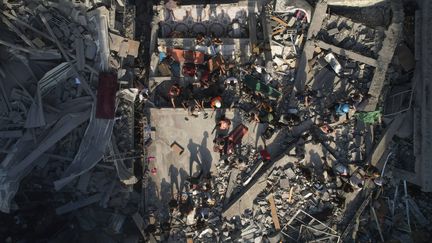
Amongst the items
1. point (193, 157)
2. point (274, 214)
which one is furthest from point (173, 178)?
point (274, 214)

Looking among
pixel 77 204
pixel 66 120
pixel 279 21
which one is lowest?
pixel 77 204

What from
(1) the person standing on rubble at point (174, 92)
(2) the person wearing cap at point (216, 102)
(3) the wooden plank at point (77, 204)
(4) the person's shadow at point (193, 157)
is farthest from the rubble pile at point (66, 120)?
(2) the person wearing cap at point (216, 102)

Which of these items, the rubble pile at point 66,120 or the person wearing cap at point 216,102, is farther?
the person wearing cap at point 216,102

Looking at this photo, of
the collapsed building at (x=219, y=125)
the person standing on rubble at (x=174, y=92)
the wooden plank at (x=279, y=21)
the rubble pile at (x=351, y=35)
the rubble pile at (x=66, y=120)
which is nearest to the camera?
the rubble pile at (x=66, y=120)

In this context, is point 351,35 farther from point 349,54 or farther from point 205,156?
point 205,156

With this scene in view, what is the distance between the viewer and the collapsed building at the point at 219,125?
51.2 feet

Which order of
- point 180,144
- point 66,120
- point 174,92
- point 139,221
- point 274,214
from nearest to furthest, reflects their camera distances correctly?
point 66,120
point 274,214
point 139,221
point 174,92
point 180,144

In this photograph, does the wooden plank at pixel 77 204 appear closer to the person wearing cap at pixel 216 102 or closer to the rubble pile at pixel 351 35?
the person wearing cap at pixel 216 102

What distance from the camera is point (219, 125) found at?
16.0m

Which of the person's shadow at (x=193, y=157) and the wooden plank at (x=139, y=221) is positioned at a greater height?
the person's shadow at (x=193, y=157)

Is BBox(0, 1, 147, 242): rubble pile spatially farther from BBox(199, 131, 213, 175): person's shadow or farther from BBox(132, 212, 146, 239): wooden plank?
BBox(199, 131, 213, 175): person's shadow

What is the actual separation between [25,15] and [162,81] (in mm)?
5956

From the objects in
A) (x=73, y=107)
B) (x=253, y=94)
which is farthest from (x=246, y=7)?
(x=73, y=107)

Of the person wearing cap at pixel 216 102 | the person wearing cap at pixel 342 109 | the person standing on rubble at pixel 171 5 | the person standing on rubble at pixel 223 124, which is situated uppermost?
the person standing on rubble at pixel 171 5
